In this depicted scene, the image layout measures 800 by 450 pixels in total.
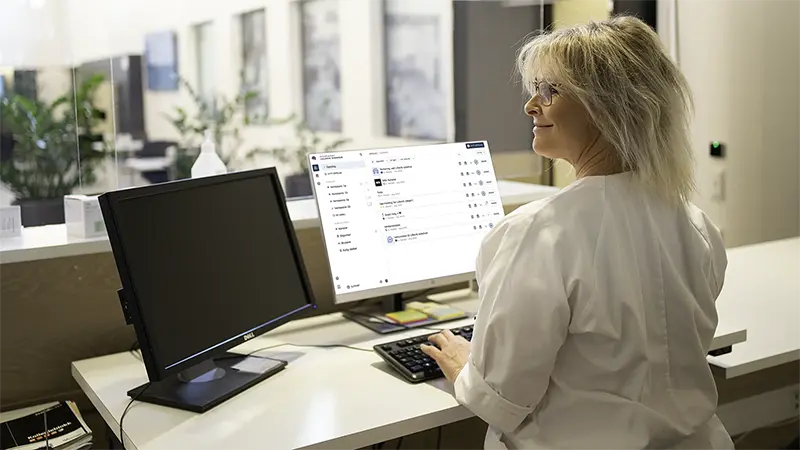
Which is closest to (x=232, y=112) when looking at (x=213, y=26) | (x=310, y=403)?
(x=213, y=26)

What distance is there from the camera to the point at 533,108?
145 cm

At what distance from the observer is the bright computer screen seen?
2.00m

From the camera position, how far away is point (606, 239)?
1352mm

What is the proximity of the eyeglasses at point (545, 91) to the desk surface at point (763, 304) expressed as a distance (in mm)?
806

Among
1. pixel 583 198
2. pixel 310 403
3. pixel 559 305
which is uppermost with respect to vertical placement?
pixel 583 198

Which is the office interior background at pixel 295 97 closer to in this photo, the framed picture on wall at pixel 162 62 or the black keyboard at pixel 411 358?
the framed picture on wall at pixel 162 62

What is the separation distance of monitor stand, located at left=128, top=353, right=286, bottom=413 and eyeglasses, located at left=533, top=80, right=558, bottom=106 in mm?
755

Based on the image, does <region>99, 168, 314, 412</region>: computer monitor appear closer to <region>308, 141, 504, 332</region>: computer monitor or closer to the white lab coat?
<region>308, 141, 504, 332</region>: computer monitor

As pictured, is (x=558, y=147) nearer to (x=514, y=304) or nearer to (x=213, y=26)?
(x=514, y=304)

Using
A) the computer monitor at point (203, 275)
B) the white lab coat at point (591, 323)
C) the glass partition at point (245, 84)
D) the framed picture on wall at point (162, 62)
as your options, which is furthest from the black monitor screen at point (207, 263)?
the framed picture on wall at point (162, 62)

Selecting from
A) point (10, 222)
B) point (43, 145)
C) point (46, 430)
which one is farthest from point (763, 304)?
point (43, 145)

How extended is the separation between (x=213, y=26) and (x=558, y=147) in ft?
20.3

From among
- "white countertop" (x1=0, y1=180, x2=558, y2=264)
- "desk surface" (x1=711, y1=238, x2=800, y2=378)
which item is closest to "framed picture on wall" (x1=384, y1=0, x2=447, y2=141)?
"desk surface" (x1=711, y1=238, x2=800, y2=378)

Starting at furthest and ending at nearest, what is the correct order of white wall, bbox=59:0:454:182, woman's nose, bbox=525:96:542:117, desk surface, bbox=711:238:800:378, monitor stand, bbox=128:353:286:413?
1. white wall, bbox=59:0:454:182
2. desk surface, bbox=711:238:800:378
3. monitor stand, bbox=128:353:286:413
4. woman's nose, bbox=525:96:542:117
